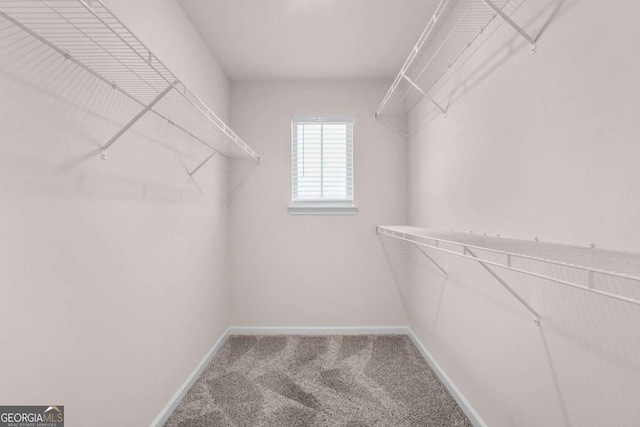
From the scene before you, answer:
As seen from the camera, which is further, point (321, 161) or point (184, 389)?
point (321, 161)

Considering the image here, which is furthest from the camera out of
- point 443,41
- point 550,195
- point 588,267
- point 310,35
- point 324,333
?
point 324,333

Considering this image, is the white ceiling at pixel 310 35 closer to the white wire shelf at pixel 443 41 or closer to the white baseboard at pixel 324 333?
the white wire shelf at pixel 443 41

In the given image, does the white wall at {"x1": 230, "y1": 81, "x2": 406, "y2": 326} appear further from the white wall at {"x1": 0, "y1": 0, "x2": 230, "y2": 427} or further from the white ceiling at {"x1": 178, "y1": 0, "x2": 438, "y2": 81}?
the white wall at {"x1": 0, "y1": 0, "x2": 230, "y2": 427}

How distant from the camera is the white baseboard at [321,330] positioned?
2736 millimetres

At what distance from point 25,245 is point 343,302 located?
232 cm

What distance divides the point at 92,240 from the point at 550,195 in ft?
5.47

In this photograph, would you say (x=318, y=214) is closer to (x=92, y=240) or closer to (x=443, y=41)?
(x=443, y=41)

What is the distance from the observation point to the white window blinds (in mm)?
2816

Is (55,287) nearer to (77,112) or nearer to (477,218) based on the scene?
(77,112)

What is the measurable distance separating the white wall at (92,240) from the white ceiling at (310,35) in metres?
0.30

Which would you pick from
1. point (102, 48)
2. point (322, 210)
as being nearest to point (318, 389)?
point (322, 210)

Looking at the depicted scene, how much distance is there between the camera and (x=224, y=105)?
103 inches

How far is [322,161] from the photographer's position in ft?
9.26

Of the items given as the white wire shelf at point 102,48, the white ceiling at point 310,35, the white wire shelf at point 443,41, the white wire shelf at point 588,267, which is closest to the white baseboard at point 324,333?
the white wire shelf at point 588,267
